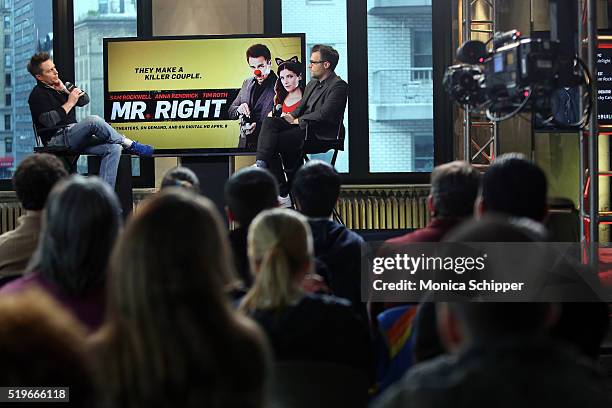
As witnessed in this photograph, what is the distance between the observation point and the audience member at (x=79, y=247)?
200 cm

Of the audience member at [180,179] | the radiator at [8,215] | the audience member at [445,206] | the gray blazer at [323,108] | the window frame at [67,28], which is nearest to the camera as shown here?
the audience member at [445,206]

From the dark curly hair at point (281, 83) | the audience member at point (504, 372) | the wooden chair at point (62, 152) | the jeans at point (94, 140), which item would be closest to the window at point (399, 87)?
the dark curly hair at point (281, 83)

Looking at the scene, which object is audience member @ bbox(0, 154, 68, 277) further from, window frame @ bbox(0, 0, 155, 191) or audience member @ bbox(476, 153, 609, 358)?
window frame @ bbox(0, 0, 155, 191)

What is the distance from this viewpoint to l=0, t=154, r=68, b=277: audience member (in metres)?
2.96

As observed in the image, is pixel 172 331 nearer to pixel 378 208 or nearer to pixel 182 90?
pixel 182 90

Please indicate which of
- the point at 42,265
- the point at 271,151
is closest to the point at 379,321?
the point at 42,265

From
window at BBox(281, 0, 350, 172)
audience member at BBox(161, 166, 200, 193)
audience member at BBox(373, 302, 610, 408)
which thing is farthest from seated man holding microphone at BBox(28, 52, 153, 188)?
audience member at BBox(373, 302, 610, 408)

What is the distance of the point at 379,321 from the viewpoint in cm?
269

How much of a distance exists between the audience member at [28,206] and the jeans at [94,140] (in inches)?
167

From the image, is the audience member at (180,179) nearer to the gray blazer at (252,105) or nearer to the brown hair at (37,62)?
the gray blazer at (252,105)

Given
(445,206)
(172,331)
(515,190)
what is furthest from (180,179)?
(172,331)

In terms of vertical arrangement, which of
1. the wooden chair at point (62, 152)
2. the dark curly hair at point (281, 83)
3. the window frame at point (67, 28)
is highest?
the window frame at point (67, 28)

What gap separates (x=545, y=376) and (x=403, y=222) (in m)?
8.00

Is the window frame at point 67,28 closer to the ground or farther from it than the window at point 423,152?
farther from it
